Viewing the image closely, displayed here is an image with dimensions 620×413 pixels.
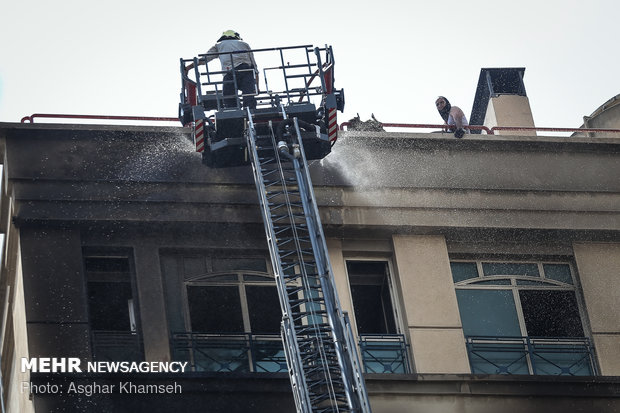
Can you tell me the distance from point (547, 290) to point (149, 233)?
715 cm

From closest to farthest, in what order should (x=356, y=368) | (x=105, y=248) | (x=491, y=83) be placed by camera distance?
(x=356, y=368)
(x=105, y=248)
(x=491, y=83)

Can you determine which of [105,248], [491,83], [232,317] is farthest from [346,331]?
[491,83]

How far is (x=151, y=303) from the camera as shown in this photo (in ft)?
85.6

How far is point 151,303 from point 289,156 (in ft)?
11.1

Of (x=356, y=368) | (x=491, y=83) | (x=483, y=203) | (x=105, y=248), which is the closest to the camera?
(x=356, y=368)

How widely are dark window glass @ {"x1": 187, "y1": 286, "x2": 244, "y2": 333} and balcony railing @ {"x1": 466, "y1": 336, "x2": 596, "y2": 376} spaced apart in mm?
4025

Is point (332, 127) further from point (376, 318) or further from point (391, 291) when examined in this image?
point (376, 318)

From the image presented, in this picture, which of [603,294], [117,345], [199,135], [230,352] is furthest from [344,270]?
[603,294]

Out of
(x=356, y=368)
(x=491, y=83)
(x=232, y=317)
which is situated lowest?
(x=356, y=368)

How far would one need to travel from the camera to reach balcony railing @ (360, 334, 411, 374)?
87.5 ft

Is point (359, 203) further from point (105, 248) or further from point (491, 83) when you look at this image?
point (491, 83)

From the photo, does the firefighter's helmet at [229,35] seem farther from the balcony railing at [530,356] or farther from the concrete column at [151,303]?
the balcony railing at [530,356]

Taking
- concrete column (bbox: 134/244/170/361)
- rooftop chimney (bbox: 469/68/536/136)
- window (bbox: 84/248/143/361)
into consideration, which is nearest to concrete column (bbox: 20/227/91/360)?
window (bbox: 84/248/143/361)

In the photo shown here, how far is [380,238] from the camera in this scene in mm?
28000
